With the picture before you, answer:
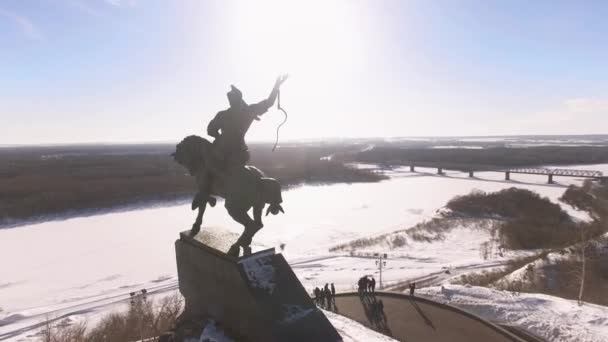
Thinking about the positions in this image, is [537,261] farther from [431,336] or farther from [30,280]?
[30,280]

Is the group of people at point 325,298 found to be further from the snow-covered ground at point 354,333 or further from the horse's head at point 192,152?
the horse's head at point 192,152

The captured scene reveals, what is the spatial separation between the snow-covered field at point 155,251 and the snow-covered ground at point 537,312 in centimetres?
665

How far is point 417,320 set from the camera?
446 inches

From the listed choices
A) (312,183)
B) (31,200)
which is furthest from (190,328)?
(312,183)

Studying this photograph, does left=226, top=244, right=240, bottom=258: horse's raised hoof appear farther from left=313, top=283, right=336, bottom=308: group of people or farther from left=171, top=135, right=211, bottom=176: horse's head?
left=313, top=283, right=336, bottom=308: group of people

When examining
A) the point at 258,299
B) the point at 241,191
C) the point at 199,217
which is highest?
the point at 241,191

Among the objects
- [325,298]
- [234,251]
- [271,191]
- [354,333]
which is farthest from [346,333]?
[325,298]

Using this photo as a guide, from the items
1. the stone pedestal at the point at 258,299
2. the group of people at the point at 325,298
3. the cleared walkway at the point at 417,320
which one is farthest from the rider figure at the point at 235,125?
the group of people at the point at 325,298

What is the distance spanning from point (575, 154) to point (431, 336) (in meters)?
129

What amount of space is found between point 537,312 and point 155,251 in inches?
901

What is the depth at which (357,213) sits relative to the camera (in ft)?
127

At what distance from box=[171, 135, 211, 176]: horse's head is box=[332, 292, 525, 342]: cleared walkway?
6526 mm

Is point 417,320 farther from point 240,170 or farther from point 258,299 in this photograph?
point 240,170

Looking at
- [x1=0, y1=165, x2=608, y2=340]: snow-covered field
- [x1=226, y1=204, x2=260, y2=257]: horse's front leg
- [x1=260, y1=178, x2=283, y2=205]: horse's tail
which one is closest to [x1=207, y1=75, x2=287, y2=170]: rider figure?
[x1=260, y1=178, x2=283, y2=205]: horse's tail
